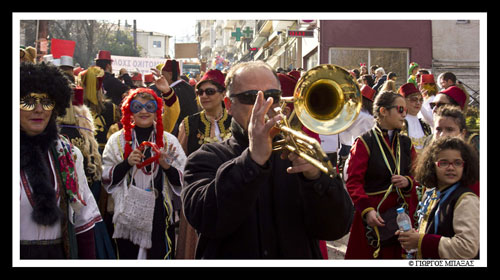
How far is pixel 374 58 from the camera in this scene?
67.3 ft

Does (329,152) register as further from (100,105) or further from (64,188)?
(64,188)

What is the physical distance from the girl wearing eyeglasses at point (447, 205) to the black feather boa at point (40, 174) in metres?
2.24

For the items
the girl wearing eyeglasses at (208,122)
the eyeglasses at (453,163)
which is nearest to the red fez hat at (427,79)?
the girl wearing eyeglasses at (208,122)

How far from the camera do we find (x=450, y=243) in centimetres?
341

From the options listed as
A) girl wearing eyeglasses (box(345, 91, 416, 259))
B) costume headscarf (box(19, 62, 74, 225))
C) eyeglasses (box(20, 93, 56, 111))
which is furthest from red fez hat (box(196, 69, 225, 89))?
eyeglasses (box(20, 93, 56, 111))

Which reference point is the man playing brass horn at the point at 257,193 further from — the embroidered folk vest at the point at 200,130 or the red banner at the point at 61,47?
the red banner at the point at 61,47

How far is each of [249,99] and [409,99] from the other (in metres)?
4.52

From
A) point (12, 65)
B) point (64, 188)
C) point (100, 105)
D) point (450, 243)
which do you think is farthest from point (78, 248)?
point (100, 105)

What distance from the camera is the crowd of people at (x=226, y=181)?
8.14 ft

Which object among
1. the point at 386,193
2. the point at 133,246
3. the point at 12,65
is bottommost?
the point at 133,246

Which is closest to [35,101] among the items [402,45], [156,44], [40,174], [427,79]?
[40,174]

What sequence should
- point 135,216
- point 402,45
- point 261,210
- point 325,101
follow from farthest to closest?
point 402,45 < point 135,216 < point 325,101 < point 261,210

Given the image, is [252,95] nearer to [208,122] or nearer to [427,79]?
[208,122]

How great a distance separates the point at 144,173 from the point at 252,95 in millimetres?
2515
